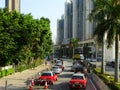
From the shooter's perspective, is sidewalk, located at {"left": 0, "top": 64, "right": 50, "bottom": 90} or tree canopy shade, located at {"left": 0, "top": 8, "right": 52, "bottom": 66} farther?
tree canopy shade, located at {"left": 0, "top": 8, "right": 52, "bottom": 66}

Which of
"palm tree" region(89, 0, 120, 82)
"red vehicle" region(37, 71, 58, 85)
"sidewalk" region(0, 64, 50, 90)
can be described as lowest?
"sidewalk" region(0, 64, 50, 90)

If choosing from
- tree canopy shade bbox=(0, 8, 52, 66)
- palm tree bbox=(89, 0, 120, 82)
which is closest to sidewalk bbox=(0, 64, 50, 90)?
tree canopy shade bbox=(0, 8, 52, 66)

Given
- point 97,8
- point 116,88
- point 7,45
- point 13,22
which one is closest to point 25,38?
point 13,22

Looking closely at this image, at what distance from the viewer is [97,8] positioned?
44188 mm

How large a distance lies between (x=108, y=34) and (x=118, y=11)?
8.47ft

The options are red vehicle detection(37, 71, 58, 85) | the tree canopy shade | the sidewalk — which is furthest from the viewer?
the tree canopy shade

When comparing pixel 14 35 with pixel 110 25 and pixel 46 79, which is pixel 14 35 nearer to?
pixel 46 79

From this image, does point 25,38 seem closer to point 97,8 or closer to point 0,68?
point 0,68

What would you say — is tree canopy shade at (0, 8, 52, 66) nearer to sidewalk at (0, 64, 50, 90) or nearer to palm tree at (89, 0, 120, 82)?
sidewalk at (0, 64, 50, 90)

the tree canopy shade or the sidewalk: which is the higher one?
the tree canopy shade

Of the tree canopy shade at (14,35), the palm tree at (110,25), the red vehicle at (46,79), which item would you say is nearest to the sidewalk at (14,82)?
the red vehicle at (46,79)

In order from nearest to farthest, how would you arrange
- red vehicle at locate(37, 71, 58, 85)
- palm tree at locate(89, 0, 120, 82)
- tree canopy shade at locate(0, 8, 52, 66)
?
red vehicle at locate(37, 71, 58, 85), palm tree at locate(89, 0, 120, 82), tree canopy shade at locate(0, 8, 52, 66)

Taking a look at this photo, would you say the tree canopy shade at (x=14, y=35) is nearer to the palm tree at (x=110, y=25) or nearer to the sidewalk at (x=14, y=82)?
the sidewalk at (x=14, y=82)

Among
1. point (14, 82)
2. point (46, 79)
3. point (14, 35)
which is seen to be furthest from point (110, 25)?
point (14, 35)
